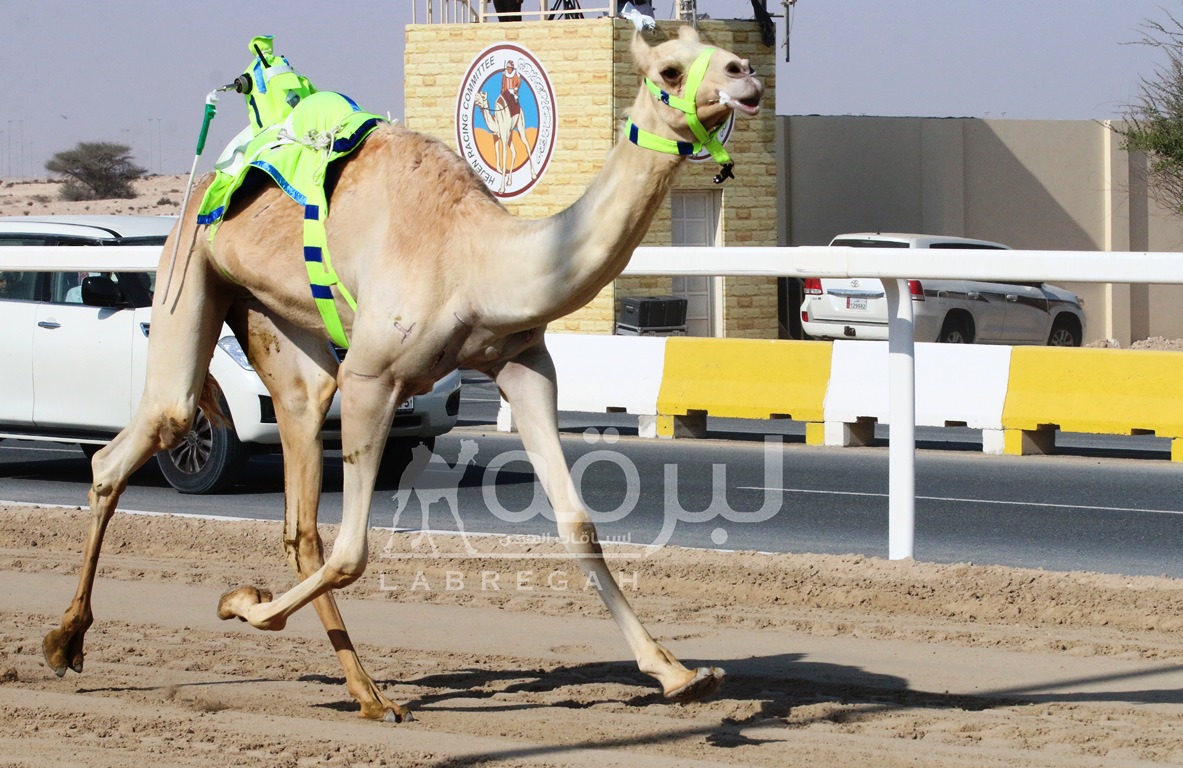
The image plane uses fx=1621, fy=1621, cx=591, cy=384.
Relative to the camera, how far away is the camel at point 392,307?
15.7ft

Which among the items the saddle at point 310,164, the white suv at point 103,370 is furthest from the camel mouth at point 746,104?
the white suv at point 103,370

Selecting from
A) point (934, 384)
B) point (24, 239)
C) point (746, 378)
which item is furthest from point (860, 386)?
point (24, 239)

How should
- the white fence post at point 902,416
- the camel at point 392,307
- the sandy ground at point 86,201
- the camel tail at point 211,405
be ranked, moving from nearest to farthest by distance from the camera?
the camel at point 392,307 < the camel tail at point 211,405 < the white fence post at point 902,416 < the sandy ground at point 86,201

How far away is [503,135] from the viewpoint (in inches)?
1128

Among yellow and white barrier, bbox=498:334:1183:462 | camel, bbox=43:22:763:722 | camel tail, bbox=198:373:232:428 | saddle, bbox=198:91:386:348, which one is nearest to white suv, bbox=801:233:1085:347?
yellow and white barrier, bbox=498:334:1183:462

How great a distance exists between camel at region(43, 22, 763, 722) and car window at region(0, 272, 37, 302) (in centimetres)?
724

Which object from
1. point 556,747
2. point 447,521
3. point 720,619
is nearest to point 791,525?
point 447,521

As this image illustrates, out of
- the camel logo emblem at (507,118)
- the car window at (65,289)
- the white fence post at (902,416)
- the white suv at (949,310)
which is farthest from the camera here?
the camel logo emblem at (507,118)

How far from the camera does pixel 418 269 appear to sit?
5324 mm

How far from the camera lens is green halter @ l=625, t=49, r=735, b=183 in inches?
180

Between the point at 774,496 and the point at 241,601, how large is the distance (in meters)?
7.30

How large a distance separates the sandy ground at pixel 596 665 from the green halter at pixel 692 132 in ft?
6.21

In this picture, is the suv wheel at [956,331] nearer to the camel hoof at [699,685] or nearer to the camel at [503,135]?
the camel at [503,135]

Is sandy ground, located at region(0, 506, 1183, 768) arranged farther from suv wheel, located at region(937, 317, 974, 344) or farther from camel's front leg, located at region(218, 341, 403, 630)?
suv wheel, located at region(937, 317, 974, 344)
